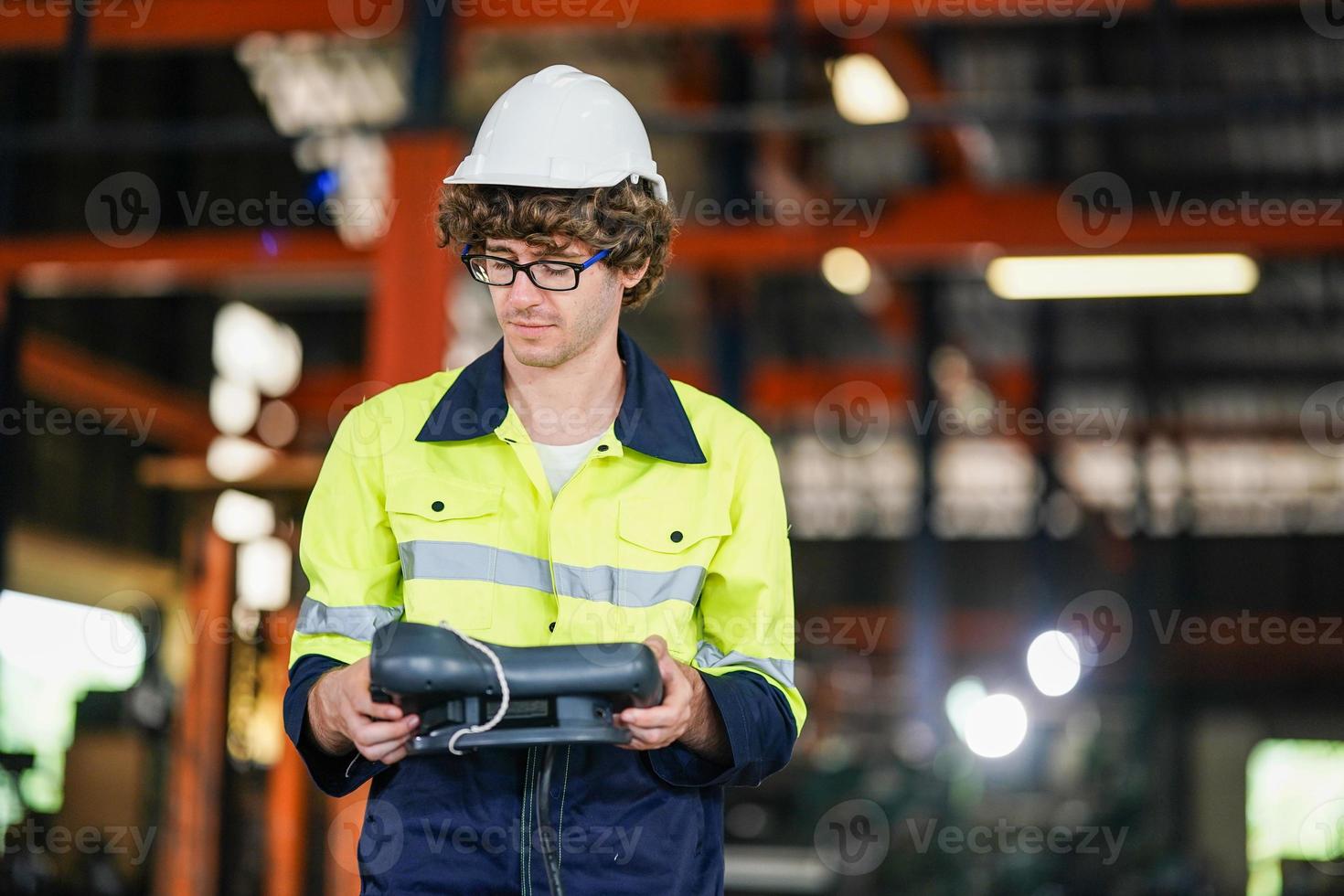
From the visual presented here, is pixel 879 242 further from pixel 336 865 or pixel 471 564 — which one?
pixel 471 564

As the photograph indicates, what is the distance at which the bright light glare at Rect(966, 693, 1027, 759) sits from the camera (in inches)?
182

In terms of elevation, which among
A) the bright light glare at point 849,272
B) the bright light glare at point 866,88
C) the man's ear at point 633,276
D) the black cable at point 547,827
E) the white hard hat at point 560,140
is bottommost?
the black cable at point 547,827

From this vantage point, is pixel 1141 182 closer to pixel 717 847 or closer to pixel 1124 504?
pixel 1124 504

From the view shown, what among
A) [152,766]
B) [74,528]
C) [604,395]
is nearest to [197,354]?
[74,528]

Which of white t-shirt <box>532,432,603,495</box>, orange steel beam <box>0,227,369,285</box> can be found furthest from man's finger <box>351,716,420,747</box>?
orange steel beam <box>0,227,369,285</box>

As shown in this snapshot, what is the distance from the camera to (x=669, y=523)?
1.75 meters

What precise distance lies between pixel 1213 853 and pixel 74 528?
410 inches

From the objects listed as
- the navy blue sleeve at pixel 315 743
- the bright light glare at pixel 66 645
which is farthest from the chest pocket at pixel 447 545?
the bright light glare at pixel 66 645

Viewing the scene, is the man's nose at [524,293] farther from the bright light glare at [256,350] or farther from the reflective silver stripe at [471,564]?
the bright light glare at [256,350]

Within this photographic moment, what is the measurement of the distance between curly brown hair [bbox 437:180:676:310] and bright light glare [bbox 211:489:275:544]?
252 inches

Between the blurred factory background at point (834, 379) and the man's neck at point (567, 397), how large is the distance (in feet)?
9.42

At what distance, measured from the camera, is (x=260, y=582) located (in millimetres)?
7746

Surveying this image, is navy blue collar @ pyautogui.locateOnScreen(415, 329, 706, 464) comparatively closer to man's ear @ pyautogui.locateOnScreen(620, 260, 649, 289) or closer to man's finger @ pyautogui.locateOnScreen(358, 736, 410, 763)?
man's ear @ pyautogui.locateOnScreen(620, 260, 649, 289)

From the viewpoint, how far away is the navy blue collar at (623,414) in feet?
5.84
